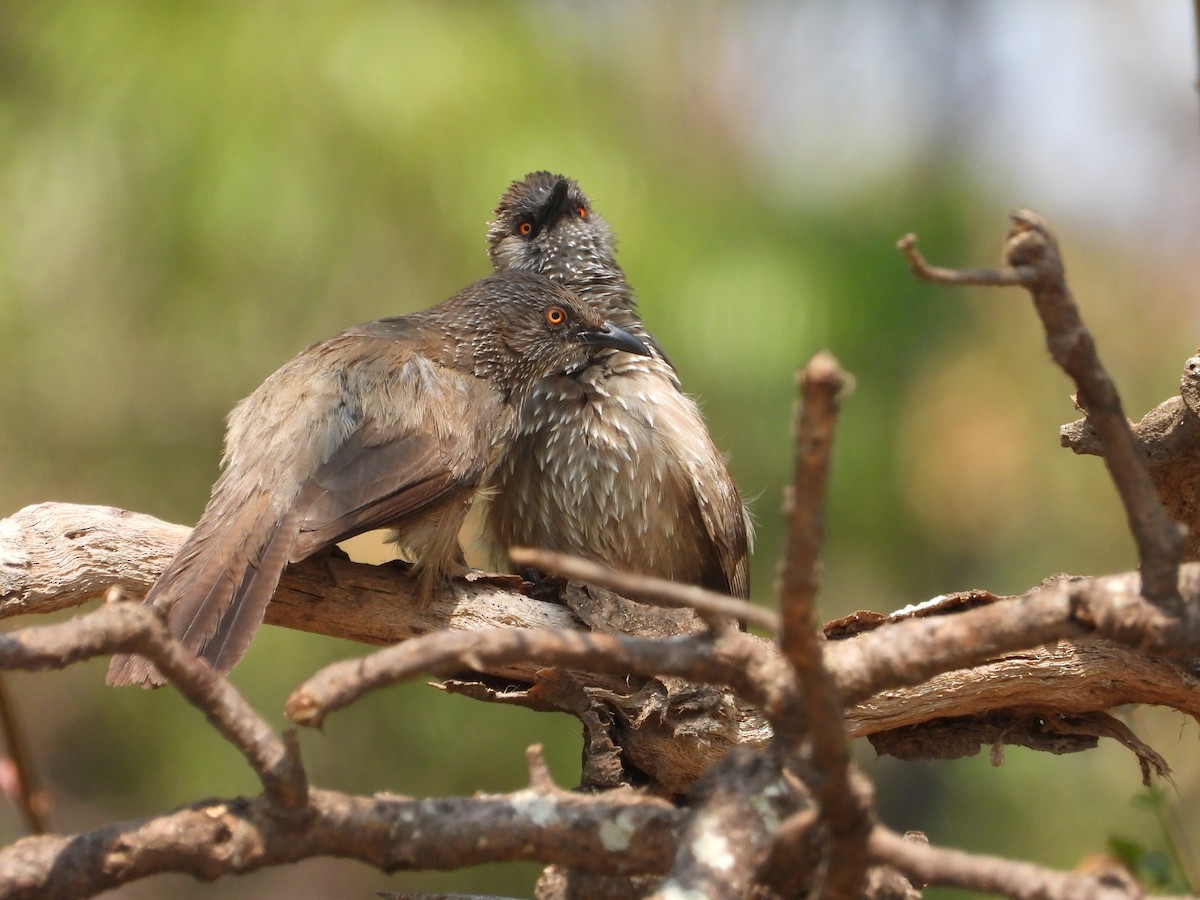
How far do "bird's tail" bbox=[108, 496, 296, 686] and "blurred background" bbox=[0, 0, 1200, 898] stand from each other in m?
3.65

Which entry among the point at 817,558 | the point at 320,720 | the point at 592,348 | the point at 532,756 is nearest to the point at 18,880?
the point at 320,720

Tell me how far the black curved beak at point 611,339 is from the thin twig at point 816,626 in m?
2.60

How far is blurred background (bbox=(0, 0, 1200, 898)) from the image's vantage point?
7305mm

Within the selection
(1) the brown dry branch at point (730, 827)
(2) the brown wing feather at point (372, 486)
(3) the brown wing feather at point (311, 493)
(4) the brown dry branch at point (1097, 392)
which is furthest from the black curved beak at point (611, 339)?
(1) the brown dry branch at point (730, 827)

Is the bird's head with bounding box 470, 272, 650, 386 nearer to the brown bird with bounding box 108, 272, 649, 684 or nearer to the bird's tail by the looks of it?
the brown bird with bounding box 108, 272, 649, 684

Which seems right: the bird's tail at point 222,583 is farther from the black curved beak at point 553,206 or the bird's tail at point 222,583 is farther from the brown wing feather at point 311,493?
the black curved beak at point 553,206

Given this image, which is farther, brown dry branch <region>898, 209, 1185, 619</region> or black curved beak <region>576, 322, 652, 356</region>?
black curved beak <region>576, 322, 652, 356</region>

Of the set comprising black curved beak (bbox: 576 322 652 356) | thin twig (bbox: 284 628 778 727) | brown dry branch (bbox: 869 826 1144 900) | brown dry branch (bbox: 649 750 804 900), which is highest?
black curved beak (bbox: 576 322 652 356)

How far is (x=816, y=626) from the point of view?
174cm

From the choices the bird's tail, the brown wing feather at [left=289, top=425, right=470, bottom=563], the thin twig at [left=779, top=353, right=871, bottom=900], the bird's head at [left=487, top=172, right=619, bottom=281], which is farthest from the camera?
the bird's head at [left=487, top=172, right=619, bottom=281]

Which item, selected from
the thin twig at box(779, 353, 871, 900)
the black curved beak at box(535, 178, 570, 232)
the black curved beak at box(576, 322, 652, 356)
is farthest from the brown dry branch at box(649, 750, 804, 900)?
the black curved beak at box(535, 178, 570, 232)

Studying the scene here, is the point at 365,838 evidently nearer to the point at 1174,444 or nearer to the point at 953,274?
the point at 953,274

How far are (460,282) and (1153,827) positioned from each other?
14.6 feet

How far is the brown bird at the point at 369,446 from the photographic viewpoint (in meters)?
3.11
